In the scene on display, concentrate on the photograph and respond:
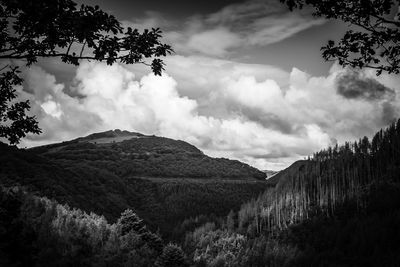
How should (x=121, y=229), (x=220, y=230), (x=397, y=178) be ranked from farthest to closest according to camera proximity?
(x=220, y=230)
(x=397, y=178)
(x=121, y=229)

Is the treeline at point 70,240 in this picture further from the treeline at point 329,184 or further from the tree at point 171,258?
the treeline at point 329,184

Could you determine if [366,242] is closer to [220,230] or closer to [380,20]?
[220,230]

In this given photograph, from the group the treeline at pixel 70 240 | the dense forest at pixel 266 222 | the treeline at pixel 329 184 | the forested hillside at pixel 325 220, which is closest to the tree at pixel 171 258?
the dense forest at pixel 266 222

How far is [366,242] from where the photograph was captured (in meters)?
96.6

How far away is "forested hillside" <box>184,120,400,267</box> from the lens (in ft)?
321

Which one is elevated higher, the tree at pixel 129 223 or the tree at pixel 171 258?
the tree at pixel 129 223

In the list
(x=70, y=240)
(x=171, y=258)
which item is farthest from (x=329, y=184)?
(x=70, y=240)

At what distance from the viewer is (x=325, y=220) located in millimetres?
127312

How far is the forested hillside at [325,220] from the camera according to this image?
321 feet

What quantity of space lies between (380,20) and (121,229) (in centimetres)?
4551

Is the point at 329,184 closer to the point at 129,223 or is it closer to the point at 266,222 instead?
the point at 266,222

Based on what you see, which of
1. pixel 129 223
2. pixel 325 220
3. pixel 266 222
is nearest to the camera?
pixel 129 223

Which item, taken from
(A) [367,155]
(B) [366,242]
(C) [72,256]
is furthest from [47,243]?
(A) [367,155]

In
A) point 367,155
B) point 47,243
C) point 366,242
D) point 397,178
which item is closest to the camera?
point 47,243
